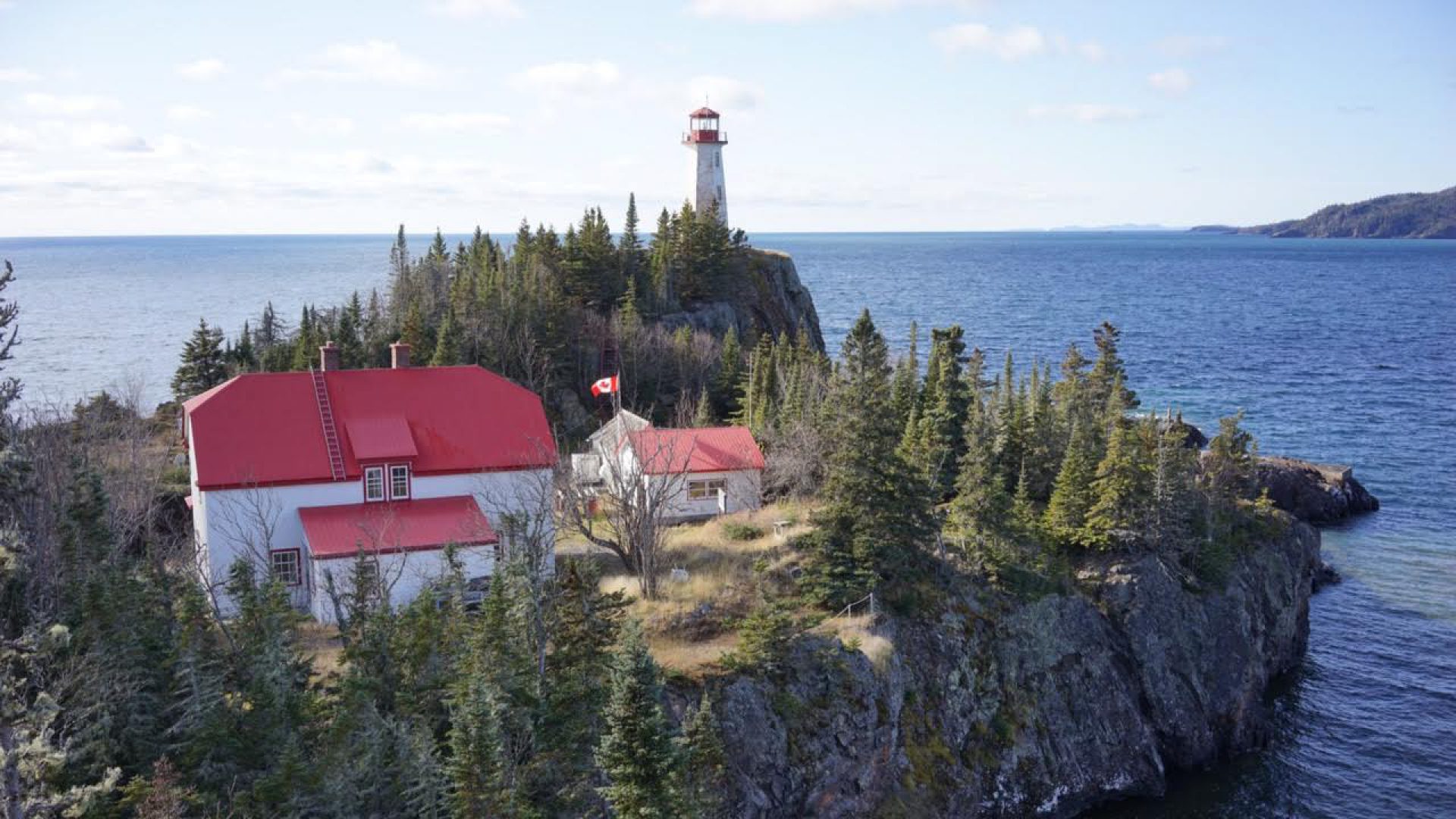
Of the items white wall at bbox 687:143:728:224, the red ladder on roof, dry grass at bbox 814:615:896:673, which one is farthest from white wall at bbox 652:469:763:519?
white wall at bbox 687:143:728:224

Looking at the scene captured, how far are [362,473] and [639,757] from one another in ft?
64.6

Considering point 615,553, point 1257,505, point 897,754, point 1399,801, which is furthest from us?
point 1257,505

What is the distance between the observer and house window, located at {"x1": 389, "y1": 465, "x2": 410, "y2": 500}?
133 feet

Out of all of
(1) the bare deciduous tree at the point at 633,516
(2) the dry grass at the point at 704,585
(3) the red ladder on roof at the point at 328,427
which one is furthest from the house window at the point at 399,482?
(2) the dry grass at the point at 704,585

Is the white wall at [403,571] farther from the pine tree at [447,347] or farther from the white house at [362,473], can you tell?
the pine tree at [447,347]

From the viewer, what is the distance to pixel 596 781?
28.7 m

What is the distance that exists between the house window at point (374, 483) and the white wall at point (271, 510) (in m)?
0.25

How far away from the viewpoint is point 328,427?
40.9 metres

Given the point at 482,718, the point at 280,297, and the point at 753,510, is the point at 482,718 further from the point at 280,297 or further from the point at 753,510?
the point at 280,297

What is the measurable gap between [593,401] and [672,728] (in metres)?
42.9

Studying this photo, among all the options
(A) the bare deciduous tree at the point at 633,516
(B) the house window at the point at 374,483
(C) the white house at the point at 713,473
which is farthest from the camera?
(C) the white house at the point at 713,473

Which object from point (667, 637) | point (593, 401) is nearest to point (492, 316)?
point (593, 401)

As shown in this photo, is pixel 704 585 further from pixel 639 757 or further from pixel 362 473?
pixel 639 757

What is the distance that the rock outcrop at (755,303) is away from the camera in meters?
82.4
